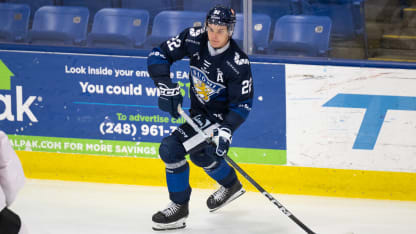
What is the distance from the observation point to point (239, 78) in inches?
130

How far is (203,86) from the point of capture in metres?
3.44

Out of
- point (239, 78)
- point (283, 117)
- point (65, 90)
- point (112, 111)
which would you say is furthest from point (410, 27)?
point (65, 90)

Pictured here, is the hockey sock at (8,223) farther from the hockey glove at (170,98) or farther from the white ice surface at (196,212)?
the white ice surface at (196,212)

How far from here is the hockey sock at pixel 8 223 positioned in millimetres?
1986

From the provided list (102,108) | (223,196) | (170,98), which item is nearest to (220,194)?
(223,196)

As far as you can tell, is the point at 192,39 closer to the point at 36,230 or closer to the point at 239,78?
the point at 239,78

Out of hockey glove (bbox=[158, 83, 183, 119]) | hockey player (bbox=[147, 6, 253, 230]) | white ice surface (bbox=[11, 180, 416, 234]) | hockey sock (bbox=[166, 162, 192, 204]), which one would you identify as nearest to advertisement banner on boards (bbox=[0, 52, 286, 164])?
white ice surface (bbox=[11, 180, 416, 234])

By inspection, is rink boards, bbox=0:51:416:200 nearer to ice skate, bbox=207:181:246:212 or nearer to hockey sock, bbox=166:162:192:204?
ice skate, bbox=207:181:246:212

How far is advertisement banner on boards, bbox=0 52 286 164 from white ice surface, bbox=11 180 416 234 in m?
0.27

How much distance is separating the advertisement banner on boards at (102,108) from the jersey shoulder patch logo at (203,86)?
627 mm

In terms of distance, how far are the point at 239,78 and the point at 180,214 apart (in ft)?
2.68

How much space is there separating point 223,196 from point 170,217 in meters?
0.39

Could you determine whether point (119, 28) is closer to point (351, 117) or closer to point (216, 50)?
point (216, 50)

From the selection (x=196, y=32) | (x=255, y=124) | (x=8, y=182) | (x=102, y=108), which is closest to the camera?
(x=8, y=182)
